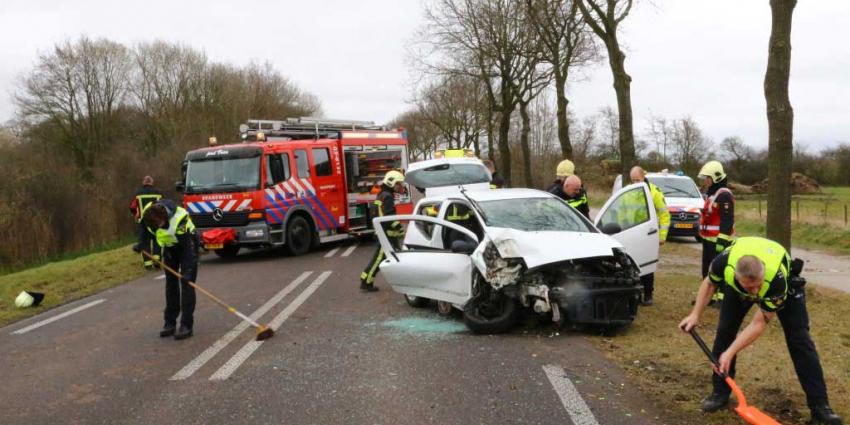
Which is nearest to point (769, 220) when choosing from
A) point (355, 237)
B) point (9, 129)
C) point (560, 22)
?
point (355, 237)

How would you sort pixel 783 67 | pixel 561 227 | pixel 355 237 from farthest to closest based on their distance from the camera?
pixel 355 237, pixel 783 67, pixel 561 227

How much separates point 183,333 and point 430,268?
279 centimetres

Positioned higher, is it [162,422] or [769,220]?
[769,220]

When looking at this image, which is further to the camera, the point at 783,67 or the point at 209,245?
the point at 209,245

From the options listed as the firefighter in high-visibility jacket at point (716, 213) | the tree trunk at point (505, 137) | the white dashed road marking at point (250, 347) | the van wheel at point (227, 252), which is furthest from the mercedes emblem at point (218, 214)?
the tree trunk at point (505, 137)

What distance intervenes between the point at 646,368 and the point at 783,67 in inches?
A: 177

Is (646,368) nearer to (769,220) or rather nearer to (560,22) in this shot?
(769,220)

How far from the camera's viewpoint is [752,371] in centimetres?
538

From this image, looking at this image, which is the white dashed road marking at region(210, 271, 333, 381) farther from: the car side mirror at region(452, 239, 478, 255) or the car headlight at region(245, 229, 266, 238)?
the car headlight at region(245, 229, 266, 238)

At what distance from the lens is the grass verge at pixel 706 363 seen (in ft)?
15.1

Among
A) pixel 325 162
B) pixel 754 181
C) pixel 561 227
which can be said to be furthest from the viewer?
pixel 754 181

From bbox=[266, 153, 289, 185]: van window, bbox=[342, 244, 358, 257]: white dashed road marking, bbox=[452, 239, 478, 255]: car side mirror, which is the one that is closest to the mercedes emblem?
bbox=[266, 153, 289, 185]: van window

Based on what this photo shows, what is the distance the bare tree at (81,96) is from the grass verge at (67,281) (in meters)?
26.4

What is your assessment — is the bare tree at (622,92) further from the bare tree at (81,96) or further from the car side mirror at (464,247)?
the bare tree at (81,96)
